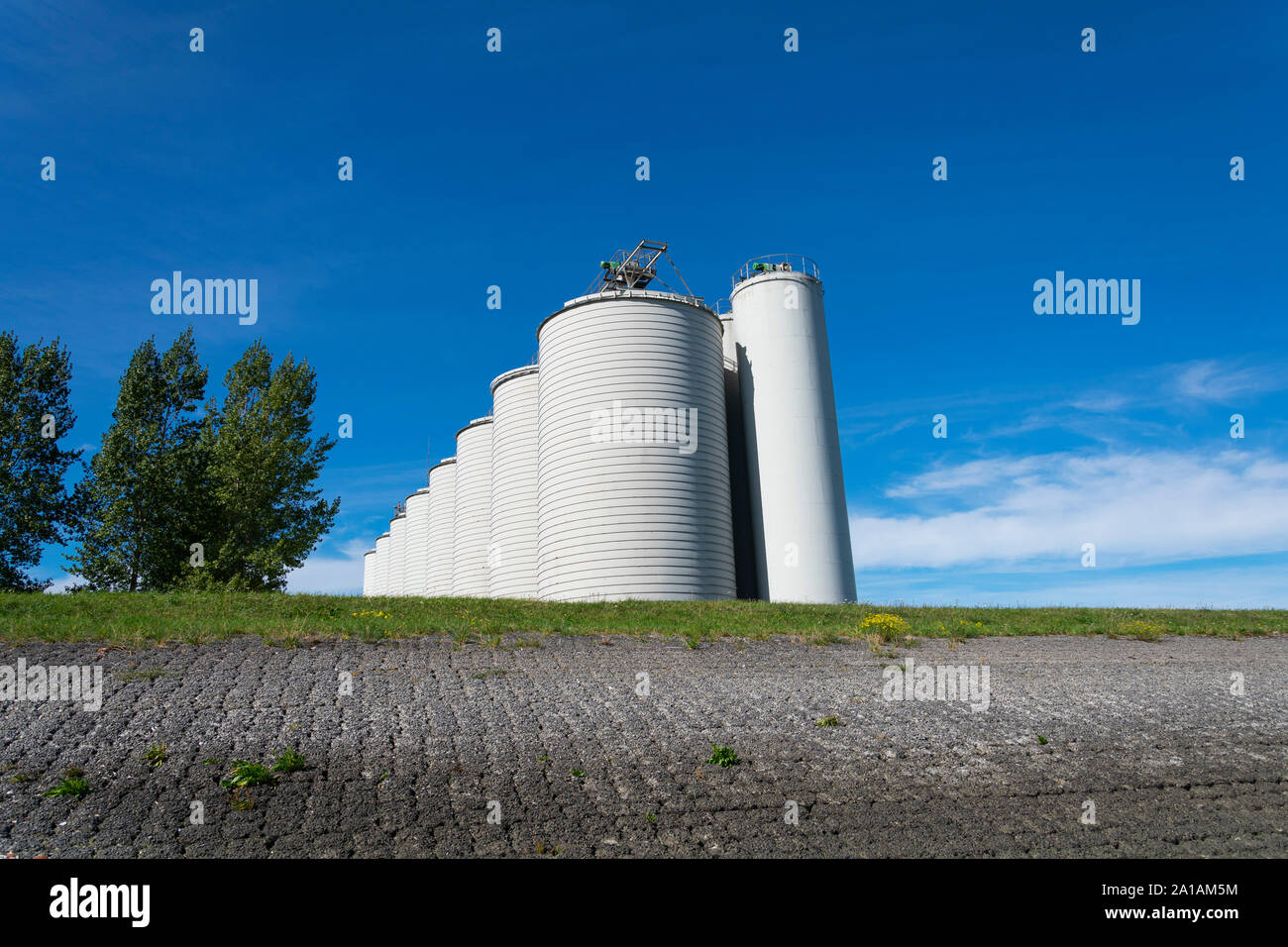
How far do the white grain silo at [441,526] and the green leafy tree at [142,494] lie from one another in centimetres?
1764

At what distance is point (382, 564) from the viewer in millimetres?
74812

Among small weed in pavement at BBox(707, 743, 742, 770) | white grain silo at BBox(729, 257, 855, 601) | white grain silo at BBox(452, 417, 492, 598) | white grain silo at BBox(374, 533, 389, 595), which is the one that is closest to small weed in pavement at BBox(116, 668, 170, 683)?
small weed in pavement at BBox(707, 743, 742, 770)

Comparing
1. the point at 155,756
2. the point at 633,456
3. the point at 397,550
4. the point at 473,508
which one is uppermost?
the point at 397,550

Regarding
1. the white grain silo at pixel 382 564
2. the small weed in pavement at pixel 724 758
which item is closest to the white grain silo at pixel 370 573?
the white grain silo at pixel 382 564

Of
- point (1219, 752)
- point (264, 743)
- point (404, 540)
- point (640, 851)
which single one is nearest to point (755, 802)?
point (640, 851)

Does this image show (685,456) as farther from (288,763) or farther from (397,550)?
(397,550)

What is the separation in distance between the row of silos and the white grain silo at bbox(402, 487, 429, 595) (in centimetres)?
2293

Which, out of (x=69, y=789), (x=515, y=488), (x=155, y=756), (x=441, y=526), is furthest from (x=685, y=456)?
(x=441, y=526)

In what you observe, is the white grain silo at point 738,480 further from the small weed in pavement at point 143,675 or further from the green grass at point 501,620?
the small weed in pavement at point 143,675

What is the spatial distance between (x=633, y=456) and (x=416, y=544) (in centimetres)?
3672

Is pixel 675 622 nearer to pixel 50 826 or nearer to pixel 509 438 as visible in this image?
pixel 50 826

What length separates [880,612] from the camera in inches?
790

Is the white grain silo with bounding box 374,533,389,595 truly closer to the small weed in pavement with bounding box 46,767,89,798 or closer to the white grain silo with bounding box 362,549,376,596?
the white grain silo with bounding box 362,549,376,596

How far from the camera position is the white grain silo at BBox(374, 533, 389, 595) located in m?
72.1
